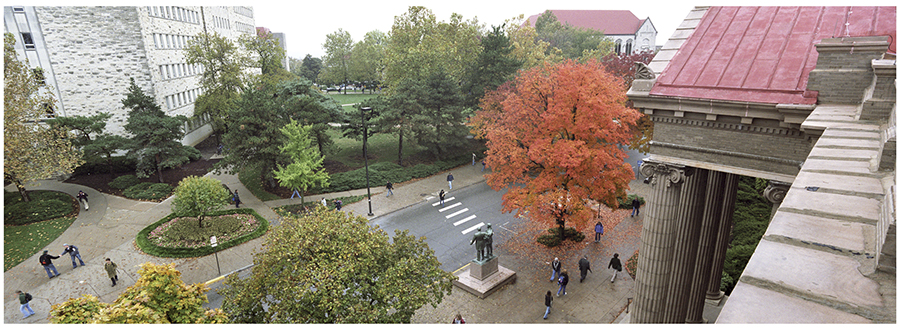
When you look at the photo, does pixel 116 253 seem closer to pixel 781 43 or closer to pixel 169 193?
pixel 169 193

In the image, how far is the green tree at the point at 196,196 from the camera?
62.5ft

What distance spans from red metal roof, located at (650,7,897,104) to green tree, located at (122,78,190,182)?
29.3 metres

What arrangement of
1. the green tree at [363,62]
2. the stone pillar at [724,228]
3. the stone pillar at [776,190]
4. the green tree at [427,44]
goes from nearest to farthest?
the stone pillar at [776,190] < the stone pillar at [724,228] < the green tree at [427,44] < the green tree at [363,62]

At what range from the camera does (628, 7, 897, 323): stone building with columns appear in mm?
2914

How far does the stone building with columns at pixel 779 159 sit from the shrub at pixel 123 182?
30804 mm

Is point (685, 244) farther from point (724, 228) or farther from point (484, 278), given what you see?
point (484, 278)

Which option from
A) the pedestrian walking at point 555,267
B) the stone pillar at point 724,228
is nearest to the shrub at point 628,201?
the pedestrian walking at point 555,267

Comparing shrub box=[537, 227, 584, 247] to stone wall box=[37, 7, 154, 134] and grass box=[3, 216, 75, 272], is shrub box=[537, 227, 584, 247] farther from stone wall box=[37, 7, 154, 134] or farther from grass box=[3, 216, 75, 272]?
stone wall box=[37, 7, 154, 134]

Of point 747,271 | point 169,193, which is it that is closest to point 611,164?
point 747,271

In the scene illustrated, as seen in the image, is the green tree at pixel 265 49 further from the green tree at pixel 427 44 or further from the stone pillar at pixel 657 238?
the stone pillar at pixel 657 238

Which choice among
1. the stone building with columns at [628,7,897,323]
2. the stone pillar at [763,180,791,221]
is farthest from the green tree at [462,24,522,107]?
the stone pillar at [763,180,791,221]

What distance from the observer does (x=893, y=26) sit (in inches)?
333

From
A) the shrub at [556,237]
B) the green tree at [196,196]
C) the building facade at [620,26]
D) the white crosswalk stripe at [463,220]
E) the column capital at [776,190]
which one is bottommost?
the white crosswalk stripe at [463,220]

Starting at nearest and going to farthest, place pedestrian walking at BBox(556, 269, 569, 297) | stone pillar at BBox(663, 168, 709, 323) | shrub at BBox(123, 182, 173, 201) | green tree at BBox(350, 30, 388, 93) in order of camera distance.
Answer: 1. stone pillar at BBox(663, 168, 709, 323)
2. pedestrian walking at BBox(556, 269, 569, 297)
3. shrub at BBox(123, 182, 173, 201)
4. green tree at BBox(350, 30, 388, 93)
